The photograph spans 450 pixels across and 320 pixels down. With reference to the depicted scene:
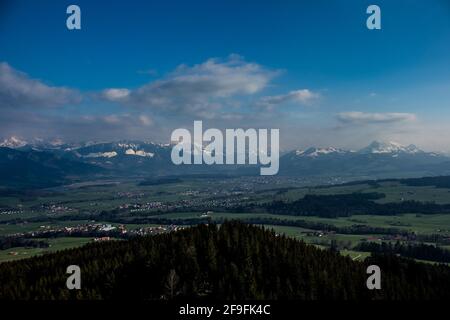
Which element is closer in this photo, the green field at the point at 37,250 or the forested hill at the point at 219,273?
the forested hill at the point at 219,273

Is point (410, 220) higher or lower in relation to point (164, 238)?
lower

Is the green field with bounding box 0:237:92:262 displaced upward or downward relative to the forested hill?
downward

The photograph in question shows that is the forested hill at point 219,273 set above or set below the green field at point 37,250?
above

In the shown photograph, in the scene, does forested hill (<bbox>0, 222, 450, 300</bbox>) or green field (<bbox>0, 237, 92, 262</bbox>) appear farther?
green field (<bbox>0, 237, 92, 262</bbox>)

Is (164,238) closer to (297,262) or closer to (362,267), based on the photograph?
(297,262)
